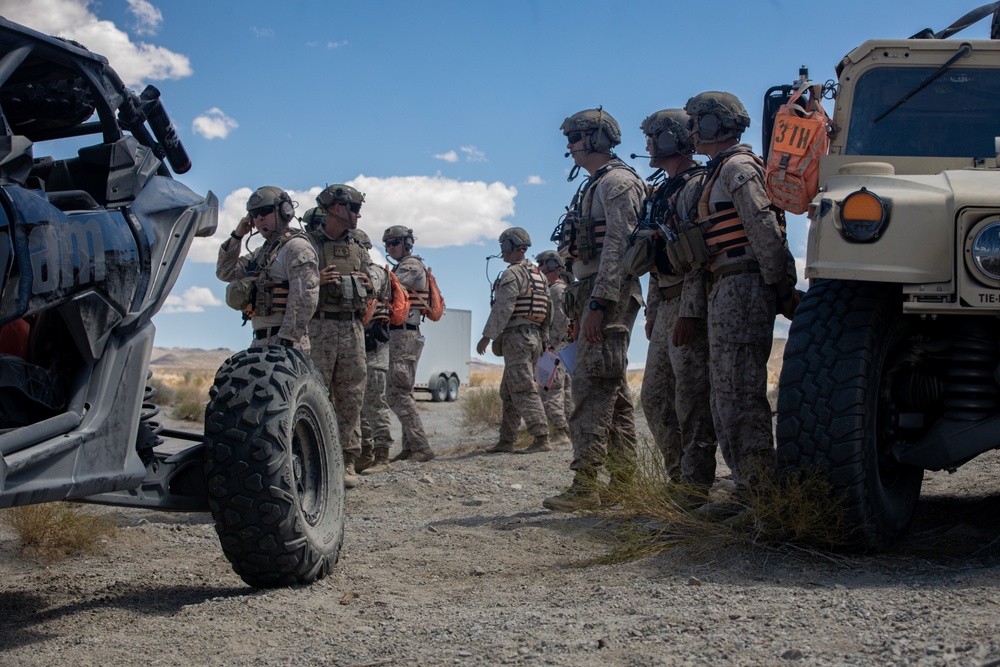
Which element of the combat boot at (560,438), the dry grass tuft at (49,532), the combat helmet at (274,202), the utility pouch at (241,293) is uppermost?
the combat helmet at (274,202)

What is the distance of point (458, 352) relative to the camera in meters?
26.1

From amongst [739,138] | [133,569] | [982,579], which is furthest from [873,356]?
[133,569]

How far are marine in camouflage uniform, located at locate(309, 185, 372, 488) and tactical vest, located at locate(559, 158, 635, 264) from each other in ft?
6.63

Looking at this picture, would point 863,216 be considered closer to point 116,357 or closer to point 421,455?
point 116,357

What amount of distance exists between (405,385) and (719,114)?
5.49 meters

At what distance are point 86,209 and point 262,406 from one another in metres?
0.94

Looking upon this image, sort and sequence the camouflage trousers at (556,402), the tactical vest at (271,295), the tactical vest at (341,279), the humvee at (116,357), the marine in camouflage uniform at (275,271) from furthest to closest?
the camouflage trousers at (556,402) < the tactical vest at (341,279) < the tactical vest at (271,295) < the marine in camouflage uniform at (275,271) < the humvee at (116,357)

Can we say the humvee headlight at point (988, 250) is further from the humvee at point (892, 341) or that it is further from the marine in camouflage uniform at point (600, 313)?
the marine in camouflage uniform at point (600, 313)

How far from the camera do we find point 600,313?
6.27 m

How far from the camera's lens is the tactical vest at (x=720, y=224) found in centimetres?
532

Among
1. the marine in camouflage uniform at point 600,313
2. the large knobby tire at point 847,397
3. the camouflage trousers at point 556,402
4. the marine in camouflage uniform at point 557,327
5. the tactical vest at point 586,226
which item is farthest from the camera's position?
the marine in camouflage uniform at point 557,327

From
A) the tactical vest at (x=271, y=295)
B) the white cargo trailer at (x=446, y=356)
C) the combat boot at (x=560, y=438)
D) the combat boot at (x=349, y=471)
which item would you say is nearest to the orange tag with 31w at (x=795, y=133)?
the tactical vest at (x=271, y=295)

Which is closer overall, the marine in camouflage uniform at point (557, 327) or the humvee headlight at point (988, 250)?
the humvee headlight at point (988, 250)

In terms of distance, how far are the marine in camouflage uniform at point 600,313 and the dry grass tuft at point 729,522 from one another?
111 centimetres
